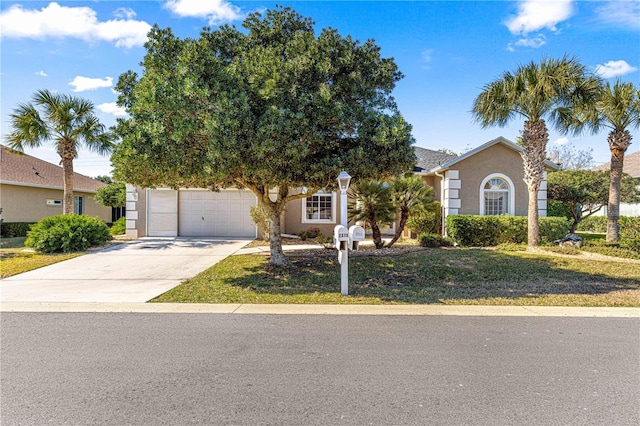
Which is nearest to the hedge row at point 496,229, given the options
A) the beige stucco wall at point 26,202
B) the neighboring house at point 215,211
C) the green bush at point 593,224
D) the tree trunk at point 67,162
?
the neighboring house at point 215,211

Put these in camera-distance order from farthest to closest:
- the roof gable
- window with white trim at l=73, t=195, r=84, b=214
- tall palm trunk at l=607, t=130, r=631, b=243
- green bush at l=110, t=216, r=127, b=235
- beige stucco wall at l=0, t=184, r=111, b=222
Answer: window with white trim at l=73, t=195, r=84, b=214 < beige stucco wall at l=0, t=184, r=111, b=222 < green bush at l=110, t=216, r=127, b=235 < the roof gable < tall palm trunk at l=607, t=130, r=631, b=243

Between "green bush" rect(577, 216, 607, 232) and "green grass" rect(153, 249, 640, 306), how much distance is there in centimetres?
1637

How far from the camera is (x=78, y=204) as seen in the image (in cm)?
2442

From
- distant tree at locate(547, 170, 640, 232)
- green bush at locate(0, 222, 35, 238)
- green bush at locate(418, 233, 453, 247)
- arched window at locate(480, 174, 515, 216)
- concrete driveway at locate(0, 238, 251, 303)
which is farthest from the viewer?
green bush at locate(0, 222, 35, 238)

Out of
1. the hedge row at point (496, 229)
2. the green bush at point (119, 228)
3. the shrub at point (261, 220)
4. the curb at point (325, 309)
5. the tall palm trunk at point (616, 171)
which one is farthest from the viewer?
the green bush at point (119, 228)

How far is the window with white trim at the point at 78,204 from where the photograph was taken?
23984mm

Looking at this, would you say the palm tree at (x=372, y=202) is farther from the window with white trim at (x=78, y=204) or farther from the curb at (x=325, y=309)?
the window with white trim at (x=78, y=204)

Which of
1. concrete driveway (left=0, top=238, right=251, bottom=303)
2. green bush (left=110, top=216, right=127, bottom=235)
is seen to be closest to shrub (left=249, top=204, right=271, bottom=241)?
concrete driveway (left=0, top=238, right=251, bottom=303)

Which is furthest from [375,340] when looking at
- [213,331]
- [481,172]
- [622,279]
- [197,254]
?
[481,172]

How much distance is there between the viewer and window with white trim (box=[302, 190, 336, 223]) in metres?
17.9

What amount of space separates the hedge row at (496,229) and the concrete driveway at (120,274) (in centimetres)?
890

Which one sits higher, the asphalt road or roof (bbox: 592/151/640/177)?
roof (bbox: 592/151/640/177)

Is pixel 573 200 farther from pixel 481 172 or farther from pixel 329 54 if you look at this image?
pixel 329 54

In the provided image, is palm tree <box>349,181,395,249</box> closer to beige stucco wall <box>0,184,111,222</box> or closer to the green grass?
the green grass
